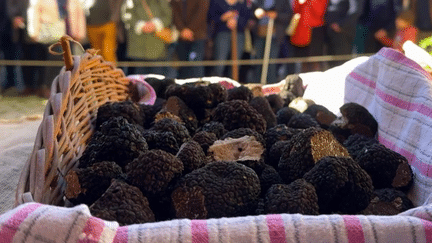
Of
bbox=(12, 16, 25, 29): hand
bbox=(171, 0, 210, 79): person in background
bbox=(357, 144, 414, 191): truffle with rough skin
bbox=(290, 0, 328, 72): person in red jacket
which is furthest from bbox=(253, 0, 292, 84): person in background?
bbox=(357, 144, 414, 191): truffle with rough skin

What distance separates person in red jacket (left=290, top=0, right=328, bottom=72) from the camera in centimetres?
Answer: 528

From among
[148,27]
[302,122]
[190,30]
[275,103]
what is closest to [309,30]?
[190,30]

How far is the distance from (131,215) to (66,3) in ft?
16.7

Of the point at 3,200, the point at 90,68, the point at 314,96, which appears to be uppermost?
the point at 90,68

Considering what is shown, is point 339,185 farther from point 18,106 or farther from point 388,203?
point 18,106

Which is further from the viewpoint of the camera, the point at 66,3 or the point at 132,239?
the point at 66,3

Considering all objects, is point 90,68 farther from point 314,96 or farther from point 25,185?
point 314,96

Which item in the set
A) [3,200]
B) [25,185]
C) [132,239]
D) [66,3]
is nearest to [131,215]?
[132,239]

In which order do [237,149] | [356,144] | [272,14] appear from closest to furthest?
[237,149]
[356,144]
[272,14]

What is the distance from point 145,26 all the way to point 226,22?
90 centimetres

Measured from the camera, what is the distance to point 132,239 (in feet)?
2.28

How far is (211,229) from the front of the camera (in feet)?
2.31

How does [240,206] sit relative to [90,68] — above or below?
below

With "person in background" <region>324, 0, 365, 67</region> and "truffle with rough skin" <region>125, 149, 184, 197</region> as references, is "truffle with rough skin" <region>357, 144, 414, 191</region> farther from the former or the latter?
"person in background" <region>324, 0, 365, 67</region>
